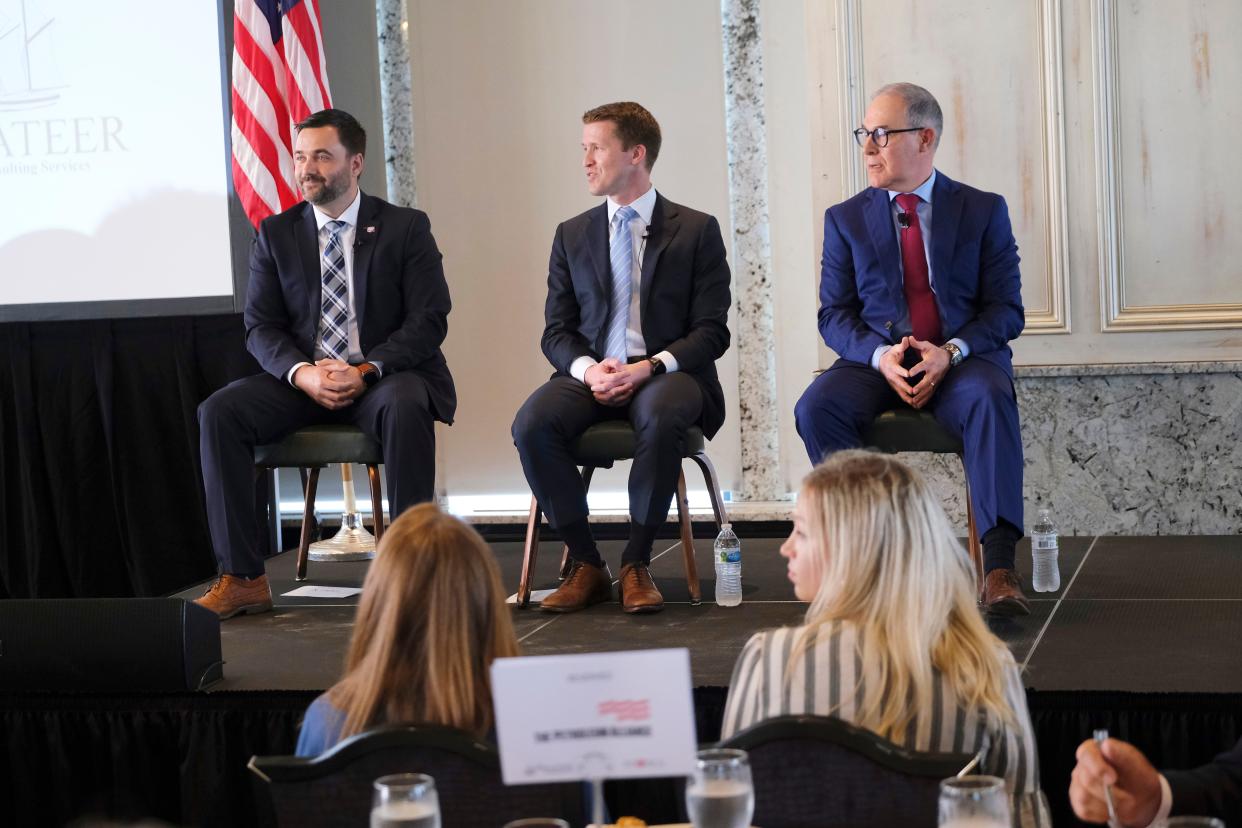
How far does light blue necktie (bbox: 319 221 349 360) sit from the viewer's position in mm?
3977

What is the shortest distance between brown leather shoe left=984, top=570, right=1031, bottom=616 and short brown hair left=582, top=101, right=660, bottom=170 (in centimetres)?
143

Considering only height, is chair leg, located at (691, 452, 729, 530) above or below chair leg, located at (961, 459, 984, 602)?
above

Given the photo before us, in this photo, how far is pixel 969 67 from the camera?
4492mm

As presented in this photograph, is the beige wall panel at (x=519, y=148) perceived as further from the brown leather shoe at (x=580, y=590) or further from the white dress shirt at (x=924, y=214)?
the brown leather shoe at (x=580, y=590)

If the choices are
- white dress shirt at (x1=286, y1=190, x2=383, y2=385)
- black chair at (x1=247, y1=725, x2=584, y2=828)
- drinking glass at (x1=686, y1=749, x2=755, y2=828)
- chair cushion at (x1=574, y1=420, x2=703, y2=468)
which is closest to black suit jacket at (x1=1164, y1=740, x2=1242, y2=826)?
drinking glass at (x1=686, y1=749, x2=755, y2=828)

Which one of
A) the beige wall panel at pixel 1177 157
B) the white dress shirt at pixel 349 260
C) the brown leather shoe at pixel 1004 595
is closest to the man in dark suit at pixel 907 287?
the brown leather shoe at pixel 1004 595

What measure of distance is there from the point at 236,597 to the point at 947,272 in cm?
203

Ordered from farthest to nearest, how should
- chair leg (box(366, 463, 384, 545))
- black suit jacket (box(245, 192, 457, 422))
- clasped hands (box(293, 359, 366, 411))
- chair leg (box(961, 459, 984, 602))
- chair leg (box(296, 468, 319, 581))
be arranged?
chair leg (box(296, 468, 319, 581)) → black suit jacket (box(245, 192, 457, 422)) → chair leg (box(366, 463, 384, 545)) → clasped hands (box(293, 359, 366, 411)) → chair leg (box(961, 459, 984, 602))

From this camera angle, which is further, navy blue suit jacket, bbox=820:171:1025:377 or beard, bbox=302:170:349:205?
beard, bbox=302:170:349:205

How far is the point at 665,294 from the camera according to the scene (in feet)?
12.4

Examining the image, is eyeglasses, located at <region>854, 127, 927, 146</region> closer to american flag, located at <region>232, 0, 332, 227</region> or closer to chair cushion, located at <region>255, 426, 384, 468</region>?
chair cushion, located at <region>255, 426, 384, 468</region>

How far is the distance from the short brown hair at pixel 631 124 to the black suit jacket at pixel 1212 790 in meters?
2.53

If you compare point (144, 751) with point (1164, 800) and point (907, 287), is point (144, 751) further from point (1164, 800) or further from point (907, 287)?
point (907, 287)

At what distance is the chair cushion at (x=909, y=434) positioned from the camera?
11.4 feet
